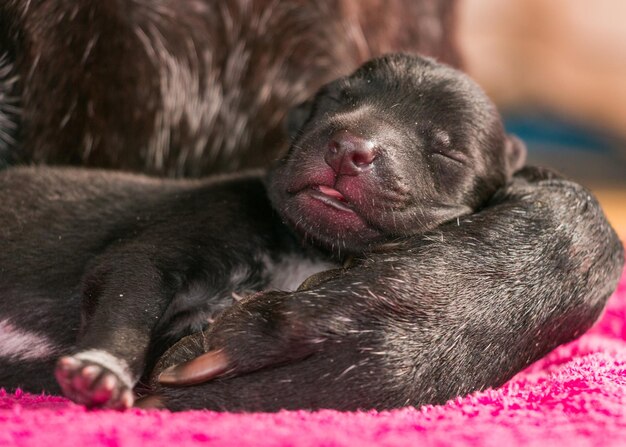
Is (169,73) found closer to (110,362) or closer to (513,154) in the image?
(513,154)

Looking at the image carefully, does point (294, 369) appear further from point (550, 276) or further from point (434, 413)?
point (550, 276)

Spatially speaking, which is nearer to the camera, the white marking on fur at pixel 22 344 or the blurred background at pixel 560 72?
the white marking on fur at pixel 22 344

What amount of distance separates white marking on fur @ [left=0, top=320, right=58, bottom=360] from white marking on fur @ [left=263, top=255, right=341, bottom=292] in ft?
1.32

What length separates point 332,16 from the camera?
7.62ft

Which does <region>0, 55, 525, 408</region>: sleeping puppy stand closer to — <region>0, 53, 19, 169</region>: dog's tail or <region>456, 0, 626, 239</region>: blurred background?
<region>0, 53, 19, 169</region>: dog's tail

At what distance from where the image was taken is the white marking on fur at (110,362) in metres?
1.30

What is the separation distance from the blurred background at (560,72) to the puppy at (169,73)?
300cm

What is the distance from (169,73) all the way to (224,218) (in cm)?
52

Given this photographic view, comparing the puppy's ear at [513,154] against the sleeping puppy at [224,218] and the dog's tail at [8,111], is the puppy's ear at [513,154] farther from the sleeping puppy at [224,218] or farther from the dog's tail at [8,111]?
the dog's tail at [8,111]

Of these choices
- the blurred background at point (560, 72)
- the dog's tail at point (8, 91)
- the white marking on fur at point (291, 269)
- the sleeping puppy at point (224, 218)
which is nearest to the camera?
the sleeping puppy at point (224, 218)

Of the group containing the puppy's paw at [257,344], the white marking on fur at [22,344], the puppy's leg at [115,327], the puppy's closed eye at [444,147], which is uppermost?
the puppy's closed eye at [444,147]

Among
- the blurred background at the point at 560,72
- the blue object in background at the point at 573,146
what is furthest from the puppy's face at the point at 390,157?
the blurred background at the point at 560,72

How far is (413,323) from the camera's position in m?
1.34

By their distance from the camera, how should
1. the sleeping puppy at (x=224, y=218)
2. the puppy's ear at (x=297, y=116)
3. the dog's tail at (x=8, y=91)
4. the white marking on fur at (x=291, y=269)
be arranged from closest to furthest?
1. the sleeping puppy at (x=224, y=218)
2. the white marking on fur at (x=291, y=269)
3. the dog's tail at (x=8, y=91)
4. the puppy's ear at (x=297, y=116)
